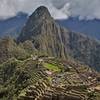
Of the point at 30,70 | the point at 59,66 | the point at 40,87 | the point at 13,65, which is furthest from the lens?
the point at 13,65

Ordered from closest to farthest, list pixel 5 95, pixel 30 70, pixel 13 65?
pixel 5 95, pixel 30 70, pixel 13 65

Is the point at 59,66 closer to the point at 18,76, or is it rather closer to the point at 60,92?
the point at 18,76

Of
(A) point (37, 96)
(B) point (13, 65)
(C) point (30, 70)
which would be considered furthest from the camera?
(B) point (13, 65)

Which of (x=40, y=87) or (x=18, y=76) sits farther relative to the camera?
(x=18, y=76)

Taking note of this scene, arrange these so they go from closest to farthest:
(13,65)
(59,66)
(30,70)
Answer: (30,70) → (59,66) → (13,65)

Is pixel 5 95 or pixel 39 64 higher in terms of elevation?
pixel 39 64

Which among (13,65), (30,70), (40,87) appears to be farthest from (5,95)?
(40,87)

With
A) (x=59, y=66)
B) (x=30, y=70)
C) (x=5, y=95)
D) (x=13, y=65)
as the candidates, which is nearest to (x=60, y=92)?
(x=5, y=95)

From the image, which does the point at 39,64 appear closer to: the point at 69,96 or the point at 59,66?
the point at 59,66

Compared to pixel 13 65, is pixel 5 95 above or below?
below
